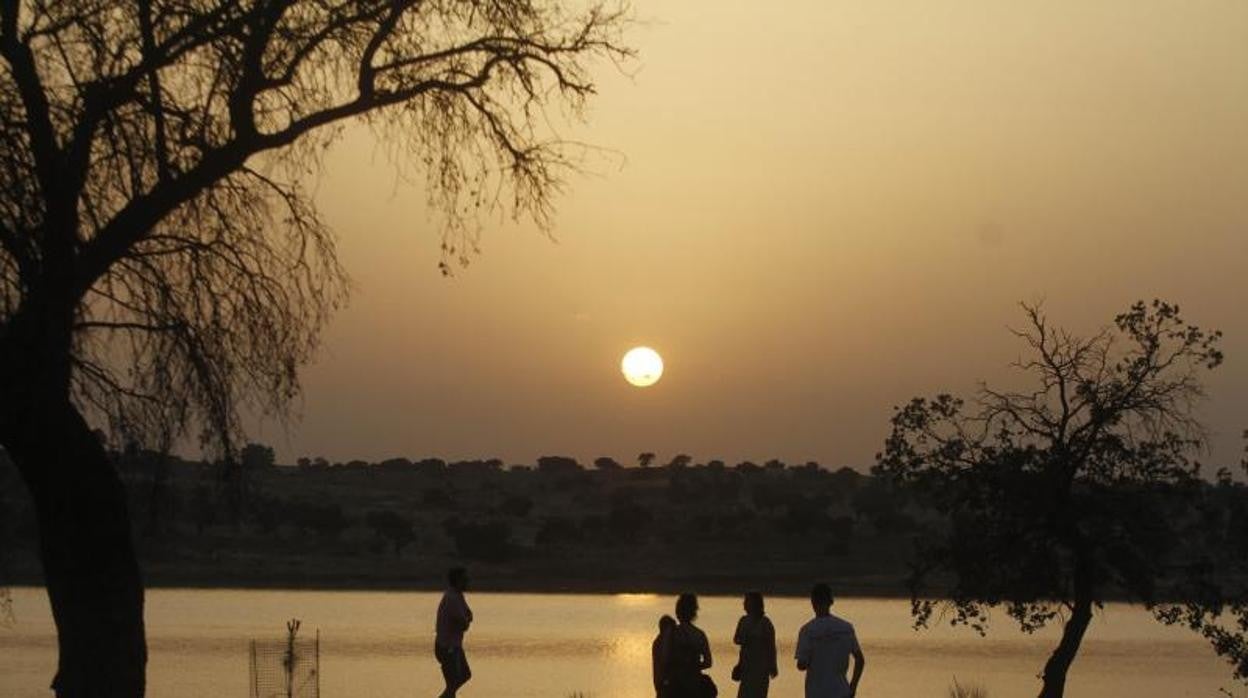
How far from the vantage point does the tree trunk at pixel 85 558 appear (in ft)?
47.7

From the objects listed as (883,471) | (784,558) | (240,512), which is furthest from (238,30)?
(784,558)

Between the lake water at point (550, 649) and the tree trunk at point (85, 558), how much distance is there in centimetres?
1621

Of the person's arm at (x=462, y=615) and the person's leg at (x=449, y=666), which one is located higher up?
the person's arm at (x=462, y=615)

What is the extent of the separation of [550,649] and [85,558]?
33.5m

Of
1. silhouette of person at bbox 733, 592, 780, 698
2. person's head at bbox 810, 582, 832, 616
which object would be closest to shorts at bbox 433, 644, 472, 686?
silhouette of person at bbox 733, 592, 780, 698

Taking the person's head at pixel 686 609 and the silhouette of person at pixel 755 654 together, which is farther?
the silhouette of person at pixel 755 654

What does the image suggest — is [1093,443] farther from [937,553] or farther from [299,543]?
[299,543]

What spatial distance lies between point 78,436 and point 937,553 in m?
11.9

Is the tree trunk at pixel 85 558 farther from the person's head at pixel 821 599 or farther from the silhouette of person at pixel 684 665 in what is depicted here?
the person's head at pixel 821 599

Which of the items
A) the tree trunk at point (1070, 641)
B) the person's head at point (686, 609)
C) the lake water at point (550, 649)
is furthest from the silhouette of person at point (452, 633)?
the lake water at point (550, 649)

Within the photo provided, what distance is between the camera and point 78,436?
14.5 meters

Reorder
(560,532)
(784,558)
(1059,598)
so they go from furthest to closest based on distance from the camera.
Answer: (560,532) → (784,558) → (1059,598)

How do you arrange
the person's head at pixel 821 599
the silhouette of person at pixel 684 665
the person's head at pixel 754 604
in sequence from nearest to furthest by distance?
the person's head at pixel 821 599 → the silhouette of person at pixel 684 665 → the person's head at pixel 754 604

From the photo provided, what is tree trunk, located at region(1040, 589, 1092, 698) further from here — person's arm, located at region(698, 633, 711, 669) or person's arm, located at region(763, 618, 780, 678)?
person's arm, located at region(698, 633, 711, 669)
